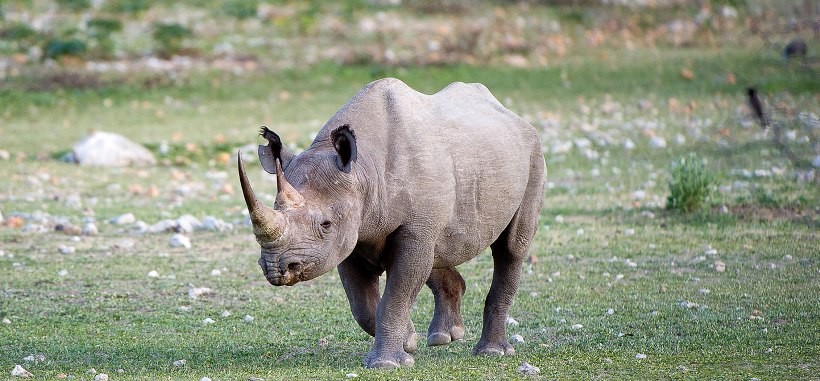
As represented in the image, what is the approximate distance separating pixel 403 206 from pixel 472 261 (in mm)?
4403

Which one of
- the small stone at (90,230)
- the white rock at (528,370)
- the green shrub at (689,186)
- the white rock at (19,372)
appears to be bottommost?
the small stone at (90,230)

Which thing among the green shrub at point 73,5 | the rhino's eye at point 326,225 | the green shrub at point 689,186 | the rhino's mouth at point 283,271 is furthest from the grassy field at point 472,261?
the green shrub at point 73,5

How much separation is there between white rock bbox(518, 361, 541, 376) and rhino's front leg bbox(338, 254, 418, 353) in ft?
2.93

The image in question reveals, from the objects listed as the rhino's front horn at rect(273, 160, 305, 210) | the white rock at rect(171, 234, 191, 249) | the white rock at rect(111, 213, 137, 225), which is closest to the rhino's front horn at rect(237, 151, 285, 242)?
the rhino's front horn at rect(273, 160, 305, 210)

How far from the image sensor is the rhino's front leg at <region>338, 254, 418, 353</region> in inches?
326

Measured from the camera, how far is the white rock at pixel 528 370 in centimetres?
758

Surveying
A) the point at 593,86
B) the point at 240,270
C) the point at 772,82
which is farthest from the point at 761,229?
the point at 593,86

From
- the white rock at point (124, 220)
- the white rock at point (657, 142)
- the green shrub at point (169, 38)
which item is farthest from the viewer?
the green shrub at point (169, 38)

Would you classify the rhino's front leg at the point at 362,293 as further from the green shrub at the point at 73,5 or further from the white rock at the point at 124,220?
the green shrub at the point at 73,5

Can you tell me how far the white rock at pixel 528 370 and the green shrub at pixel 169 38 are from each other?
18.8 meters

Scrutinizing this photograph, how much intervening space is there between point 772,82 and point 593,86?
136 inches

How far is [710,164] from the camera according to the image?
644 inches

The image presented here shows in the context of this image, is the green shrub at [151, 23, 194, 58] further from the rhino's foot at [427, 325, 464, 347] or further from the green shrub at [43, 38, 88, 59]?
the rhino's foot at [427, 325, 464, 347]

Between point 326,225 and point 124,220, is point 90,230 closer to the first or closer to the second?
point 124,220
